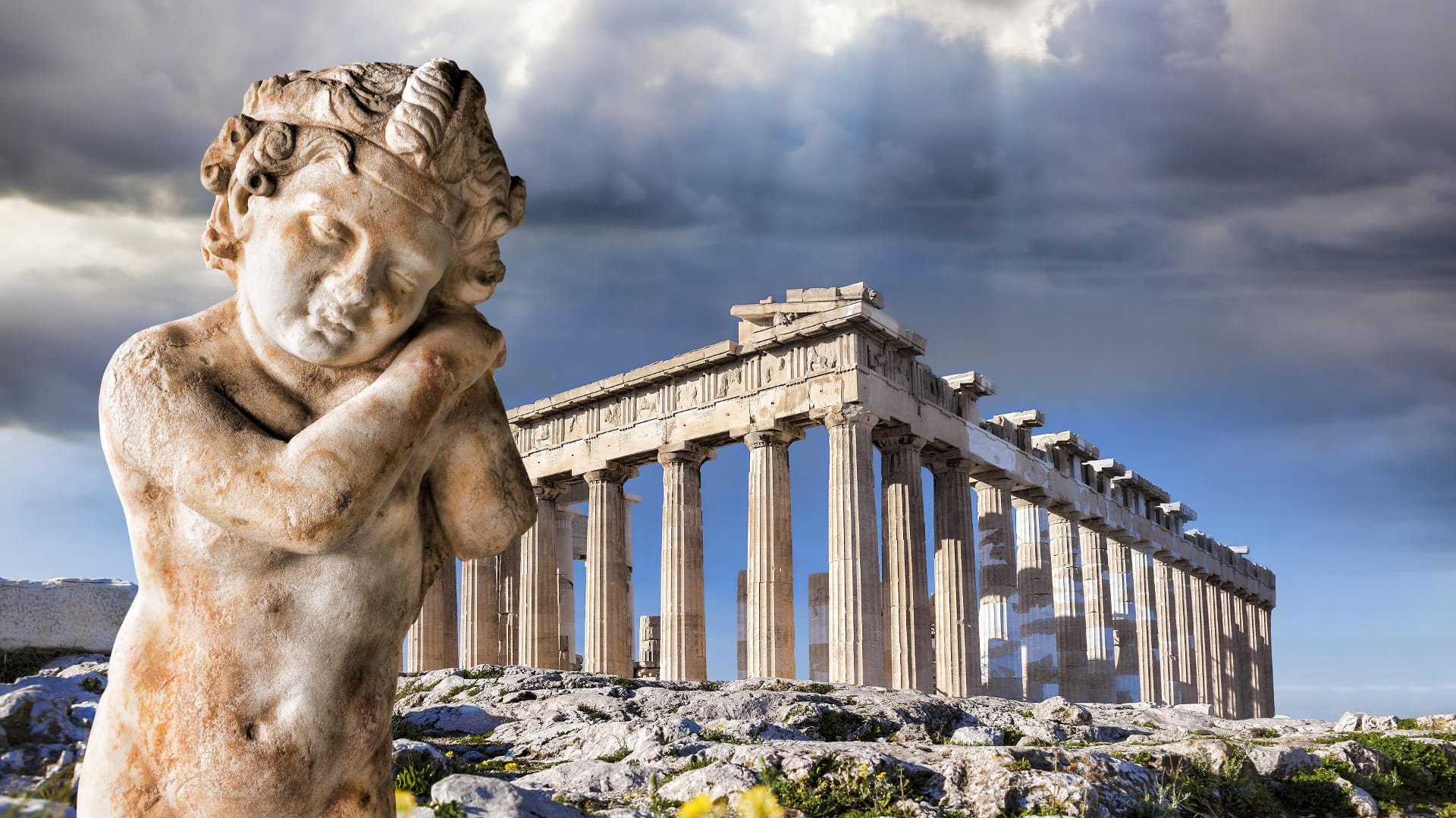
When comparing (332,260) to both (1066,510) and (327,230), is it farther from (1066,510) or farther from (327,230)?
(1066,510)

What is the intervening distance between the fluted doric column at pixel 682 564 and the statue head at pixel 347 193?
82.7 ft

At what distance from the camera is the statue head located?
2.82 m

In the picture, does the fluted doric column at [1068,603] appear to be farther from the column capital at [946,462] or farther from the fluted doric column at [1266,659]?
the fluted doric column at [1266,659]

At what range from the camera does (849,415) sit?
24.7 m

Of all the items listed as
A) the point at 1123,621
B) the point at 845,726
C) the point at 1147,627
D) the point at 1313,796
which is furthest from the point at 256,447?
the point at 1147,627

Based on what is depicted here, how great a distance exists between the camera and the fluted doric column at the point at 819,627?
87.6 feet

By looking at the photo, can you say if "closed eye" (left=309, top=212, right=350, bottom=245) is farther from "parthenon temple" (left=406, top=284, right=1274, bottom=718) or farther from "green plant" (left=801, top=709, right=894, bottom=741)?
"parthenon temple" (left=406, top=284, right=1274, bottom=718)

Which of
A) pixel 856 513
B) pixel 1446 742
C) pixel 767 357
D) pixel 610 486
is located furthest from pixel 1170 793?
pixel 610 486

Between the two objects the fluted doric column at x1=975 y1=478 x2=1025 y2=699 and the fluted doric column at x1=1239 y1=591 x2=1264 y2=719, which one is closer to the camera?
the fluted doric column at x1=975 y1=478 x2=1025 y2=699

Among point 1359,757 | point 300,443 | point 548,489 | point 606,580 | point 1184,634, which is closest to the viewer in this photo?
point 300,443

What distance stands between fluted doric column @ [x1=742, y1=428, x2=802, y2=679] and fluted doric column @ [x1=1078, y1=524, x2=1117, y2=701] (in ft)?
44.2

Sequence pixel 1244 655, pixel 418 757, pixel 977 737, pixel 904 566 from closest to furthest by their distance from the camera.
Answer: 1. pixel 418 757
2. pixel 977 737
3. pixel 904 566
4. pixel 1244 655

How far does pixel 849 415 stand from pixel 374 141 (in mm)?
22062

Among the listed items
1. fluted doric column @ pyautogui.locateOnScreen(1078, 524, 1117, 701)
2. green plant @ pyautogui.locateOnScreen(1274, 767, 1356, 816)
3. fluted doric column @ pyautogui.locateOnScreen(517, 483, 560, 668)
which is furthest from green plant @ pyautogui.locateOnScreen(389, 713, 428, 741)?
fluted doric column @ pyautogui.locateOnScreen(1078, 524, 1117, 701)
